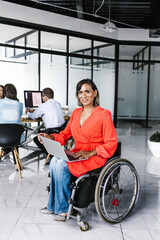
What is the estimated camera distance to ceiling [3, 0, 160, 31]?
6.25m

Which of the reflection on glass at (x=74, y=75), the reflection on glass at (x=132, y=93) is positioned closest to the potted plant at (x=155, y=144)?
the reflection on glass at (x=74, y=75)

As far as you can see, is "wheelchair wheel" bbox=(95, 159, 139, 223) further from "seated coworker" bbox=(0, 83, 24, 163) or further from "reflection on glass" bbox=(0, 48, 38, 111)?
"reflection on glass" bbox=(0, 48, 38, 111)

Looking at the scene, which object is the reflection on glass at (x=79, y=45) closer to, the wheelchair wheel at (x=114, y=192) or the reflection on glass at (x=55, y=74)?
the reflection on glass at (x=55, y=74)

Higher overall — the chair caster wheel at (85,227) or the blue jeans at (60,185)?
the blue jeans at (60,185)

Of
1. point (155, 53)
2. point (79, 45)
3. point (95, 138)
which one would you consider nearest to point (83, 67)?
point (79, 45)

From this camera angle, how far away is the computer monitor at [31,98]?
5180 millimetres

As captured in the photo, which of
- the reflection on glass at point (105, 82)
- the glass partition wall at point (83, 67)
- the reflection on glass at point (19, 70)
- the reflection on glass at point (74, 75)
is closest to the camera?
the reflection on glass at point (19, 70)

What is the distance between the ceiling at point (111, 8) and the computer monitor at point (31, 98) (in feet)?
6.78

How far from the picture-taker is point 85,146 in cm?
242

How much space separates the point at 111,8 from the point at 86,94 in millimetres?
5177

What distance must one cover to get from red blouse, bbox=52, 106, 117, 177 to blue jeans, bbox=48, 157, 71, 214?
7cm

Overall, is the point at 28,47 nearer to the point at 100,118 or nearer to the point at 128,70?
the point at 128,70

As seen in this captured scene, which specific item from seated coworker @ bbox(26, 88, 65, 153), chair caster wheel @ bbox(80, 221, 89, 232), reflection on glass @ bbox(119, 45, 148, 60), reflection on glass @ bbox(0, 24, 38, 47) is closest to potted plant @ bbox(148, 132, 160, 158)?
seated coworker @ bbox(26, 88, 65, 153)

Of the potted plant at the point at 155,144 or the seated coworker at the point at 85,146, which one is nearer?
the seated coworker at the point at 85,146
